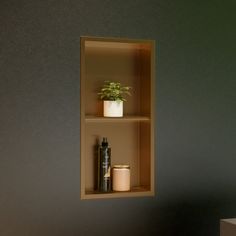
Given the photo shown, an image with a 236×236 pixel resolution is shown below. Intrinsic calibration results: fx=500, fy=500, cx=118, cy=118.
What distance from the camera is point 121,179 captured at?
281 centimetres

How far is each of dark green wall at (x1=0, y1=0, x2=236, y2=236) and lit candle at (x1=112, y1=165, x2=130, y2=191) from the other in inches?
3.9

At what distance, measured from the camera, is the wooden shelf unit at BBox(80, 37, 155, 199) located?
2.77 metres

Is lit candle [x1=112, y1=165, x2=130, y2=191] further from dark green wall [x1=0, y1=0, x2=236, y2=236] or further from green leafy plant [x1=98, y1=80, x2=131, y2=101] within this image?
green leafy plant [x1=98, y1=80, x2=131, y2=101]

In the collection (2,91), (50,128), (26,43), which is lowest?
(50,128)

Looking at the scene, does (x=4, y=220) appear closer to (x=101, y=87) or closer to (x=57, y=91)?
(x=57, y=91)

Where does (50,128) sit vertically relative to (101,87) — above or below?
below

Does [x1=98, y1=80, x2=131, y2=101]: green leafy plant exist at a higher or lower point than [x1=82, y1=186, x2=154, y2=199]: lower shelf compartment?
higher

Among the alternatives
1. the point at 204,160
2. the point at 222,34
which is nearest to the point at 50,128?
the point at 204,160

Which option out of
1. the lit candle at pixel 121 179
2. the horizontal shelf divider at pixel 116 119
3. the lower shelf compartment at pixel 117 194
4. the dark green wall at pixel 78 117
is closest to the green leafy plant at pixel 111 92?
the horizontal shelf divider at pixel 116 119

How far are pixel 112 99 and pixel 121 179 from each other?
0.45m

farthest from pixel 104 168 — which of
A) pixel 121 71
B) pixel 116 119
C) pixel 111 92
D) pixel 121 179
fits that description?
pixel 121 71

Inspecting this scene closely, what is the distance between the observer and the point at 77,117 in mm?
2623

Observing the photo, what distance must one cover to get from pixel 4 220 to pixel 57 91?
70 cm

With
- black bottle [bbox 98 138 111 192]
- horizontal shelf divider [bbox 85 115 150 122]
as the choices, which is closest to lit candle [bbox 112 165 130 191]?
black bottle [bbox 98 138 111 192]
